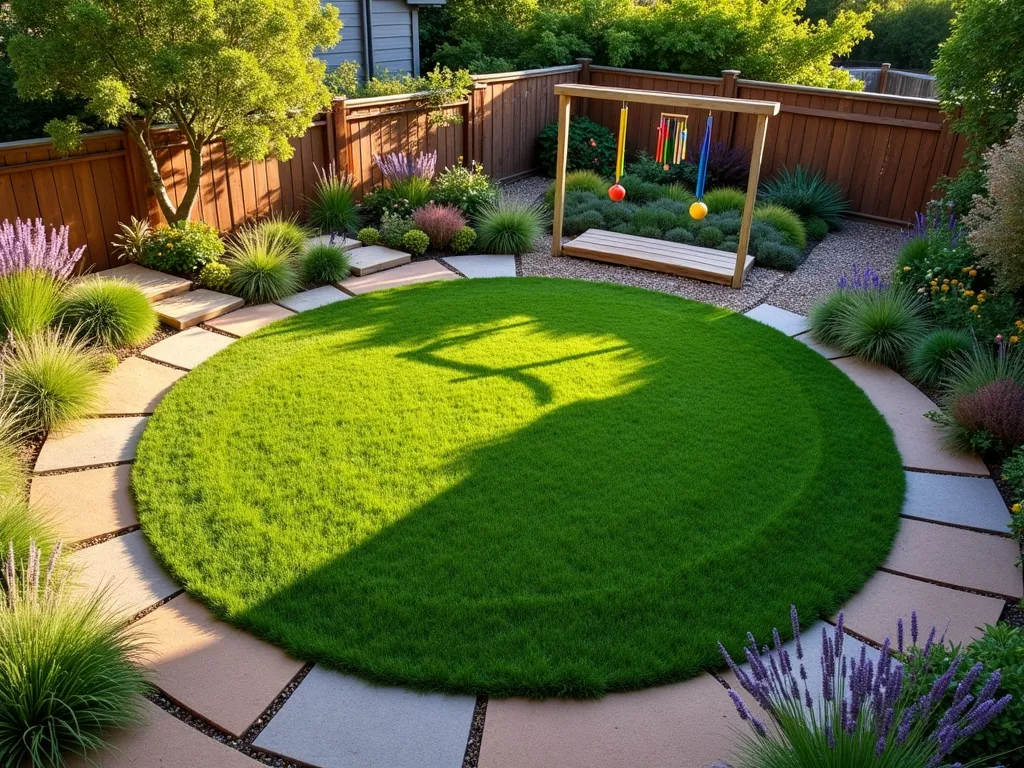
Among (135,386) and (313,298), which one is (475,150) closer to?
(313,298)

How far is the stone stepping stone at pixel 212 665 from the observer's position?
10.2ft

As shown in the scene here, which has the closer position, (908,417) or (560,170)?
(908,417)

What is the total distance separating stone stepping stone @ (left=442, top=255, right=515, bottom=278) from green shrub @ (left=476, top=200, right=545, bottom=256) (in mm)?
188

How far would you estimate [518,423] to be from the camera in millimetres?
5301

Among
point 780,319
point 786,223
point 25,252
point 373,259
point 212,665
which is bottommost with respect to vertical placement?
point 212,665

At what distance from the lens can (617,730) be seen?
3.06 m

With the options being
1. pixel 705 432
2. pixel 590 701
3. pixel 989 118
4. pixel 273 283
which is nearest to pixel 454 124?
pixel 273 283

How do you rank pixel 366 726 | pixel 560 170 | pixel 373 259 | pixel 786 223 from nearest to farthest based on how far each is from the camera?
pixel 366 726, pixel 373 259, pixel 560 170, pixel 786 223

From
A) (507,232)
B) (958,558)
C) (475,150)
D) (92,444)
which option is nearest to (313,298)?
(507,232)

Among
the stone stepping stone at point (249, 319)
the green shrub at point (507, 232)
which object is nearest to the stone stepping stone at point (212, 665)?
the stone stepping stone at point (249, 319)

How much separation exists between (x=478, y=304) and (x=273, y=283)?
6.30ft

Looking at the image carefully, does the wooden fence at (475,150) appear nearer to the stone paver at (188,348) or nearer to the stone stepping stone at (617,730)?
the stone paver at (188,348)

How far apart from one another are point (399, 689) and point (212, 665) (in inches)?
32.5

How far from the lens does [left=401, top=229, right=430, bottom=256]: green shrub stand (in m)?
8.48
